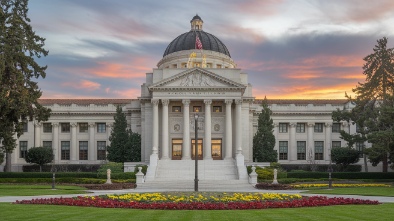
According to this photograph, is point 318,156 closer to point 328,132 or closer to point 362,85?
point 328,132

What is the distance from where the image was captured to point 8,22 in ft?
167

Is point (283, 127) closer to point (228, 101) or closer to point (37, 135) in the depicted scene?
point (228, 101)

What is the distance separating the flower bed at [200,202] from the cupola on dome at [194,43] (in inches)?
2469

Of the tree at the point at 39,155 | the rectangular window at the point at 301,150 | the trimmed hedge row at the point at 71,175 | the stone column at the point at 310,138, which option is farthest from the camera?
the rectangular window at the point at 301,150

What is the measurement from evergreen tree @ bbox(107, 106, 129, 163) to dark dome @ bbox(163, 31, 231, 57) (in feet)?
72.4

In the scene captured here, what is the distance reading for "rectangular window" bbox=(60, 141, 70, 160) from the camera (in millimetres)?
89981

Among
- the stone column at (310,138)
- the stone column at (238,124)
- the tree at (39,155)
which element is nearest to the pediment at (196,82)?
the stone column at (238,124)

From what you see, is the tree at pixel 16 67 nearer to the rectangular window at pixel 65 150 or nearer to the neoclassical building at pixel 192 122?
the neoclassical building at pixel 192 122

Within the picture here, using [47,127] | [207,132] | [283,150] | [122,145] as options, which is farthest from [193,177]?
[47,127]

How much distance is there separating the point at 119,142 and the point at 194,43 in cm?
2575

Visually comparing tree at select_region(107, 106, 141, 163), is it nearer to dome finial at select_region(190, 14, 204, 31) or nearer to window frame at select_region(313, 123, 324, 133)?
dome finial at select_region(190, 14, 204, 31)

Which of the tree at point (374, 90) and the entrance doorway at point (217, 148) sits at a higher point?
the tree at point (374, 90)

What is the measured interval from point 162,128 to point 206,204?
46523mm

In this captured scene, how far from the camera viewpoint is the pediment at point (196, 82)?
Answer: 7100 cm
